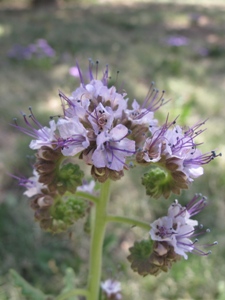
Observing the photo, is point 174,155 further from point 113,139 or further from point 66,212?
point 66,212

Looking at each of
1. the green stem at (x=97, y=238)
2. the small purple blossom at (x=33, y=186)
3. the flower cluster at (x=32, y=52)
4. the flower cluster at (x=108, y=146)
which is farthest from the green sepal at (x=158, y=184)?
the flower cluster at (x=32, y=52)

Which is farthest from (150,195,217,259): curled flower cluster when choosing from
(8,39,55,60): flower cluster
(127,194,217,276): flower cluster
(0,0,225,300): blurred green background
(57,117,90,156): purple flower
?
(8,39,55,60): flower cluster

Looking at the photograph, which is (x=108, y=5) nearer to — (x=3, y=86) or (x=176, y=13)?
(x=176, y=13)

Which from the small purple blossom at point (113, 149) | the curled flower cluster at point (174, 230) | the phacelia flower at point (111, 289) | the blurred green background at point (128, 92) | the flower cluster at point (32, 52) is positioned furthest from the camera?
the flower cluster at point (32, 52)

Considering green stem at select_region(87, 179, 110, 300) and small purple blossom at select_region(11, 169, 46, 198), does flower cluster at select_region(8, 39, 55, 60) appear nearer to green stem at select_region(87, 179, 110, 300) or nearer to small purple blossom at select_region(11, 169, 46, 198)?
small purple blossom at select_region(11, 169, 46, 198)

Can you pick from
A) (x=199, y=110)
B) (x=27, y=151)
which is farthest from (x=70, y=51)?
(x=27, y=151)

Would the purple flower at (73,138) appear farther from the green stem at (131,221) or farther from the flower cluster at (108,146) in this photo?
the green stem at (131,221)
